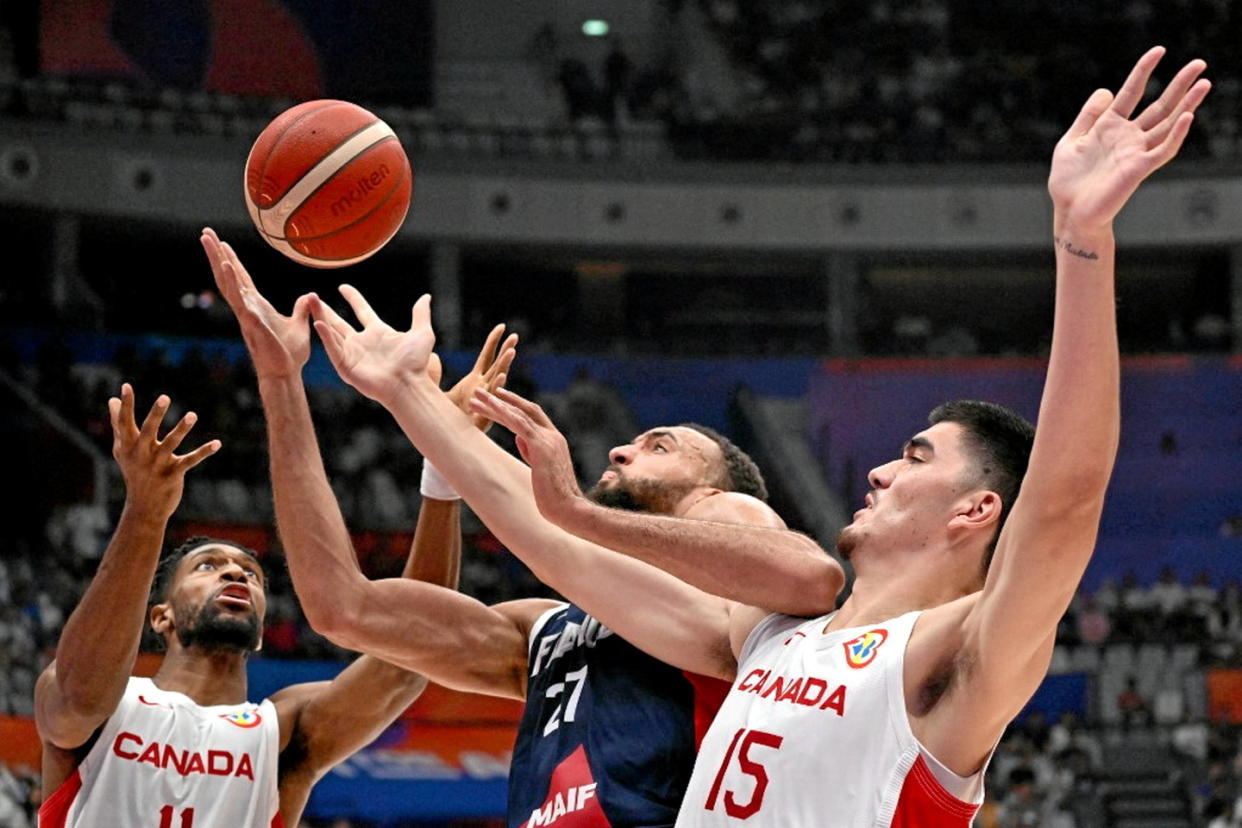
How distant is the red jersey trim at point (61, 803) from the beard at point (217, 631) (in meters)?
0.57

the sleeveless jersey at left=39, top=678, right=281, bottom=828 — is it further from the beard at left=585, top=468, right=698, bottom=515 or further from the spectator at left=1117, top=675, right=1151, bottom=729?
the spectator at left=1117, top=675, right=1151, bottom=729

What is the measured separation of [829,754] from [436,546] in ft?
6.26

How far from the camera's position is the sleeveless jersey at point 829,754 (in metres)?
3.21

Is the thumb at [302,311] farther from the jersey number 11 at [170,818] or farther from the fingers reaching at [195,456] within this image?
the jersey number 11 at [170,818]

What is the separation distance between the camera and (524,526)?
4070 millimetres

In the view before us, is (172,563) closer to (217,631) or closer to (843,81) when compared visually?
(217,631)

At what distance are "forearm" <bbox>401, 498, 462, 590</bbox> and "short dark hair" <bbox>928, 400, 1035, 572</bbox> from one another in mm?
1761

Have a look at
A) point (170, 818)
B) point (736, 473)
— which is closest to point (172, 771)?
point (170, 818)

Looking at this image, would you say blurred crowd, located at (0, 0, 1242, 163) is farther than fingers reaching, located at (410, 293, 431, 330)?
Yes

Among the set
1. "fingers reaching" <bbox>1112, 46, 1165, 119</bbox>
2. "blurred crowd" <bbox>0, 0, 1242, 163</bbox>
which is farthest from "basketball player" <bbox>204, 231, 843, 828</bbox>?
"blurred crowd" <bbox>0, 0, 1242, 163</bbox>

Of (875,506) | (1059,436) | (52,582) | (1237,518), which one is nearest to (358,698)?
(875,506)

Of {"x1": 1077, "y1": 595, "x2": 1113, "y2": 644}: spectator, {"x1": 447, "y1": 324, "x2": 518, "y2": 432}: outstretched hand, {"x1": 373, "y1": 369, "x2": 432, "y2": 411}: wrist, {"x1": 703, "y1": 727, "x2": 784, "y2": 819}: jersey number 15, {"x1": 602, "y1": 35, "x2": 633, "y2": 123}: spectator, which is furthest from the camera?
{"x1": 602, "y1": 35, "x2": 633, "y2": 123}: spectator

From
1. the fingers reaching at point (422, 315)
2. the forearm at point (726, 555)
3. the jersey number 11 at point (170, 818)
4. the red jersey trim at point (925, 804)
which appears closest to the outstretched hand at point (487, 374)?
the fingers reaching at point (422, 315)

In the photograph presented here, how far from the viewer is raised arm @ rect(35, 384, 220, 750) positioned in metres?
4.91
